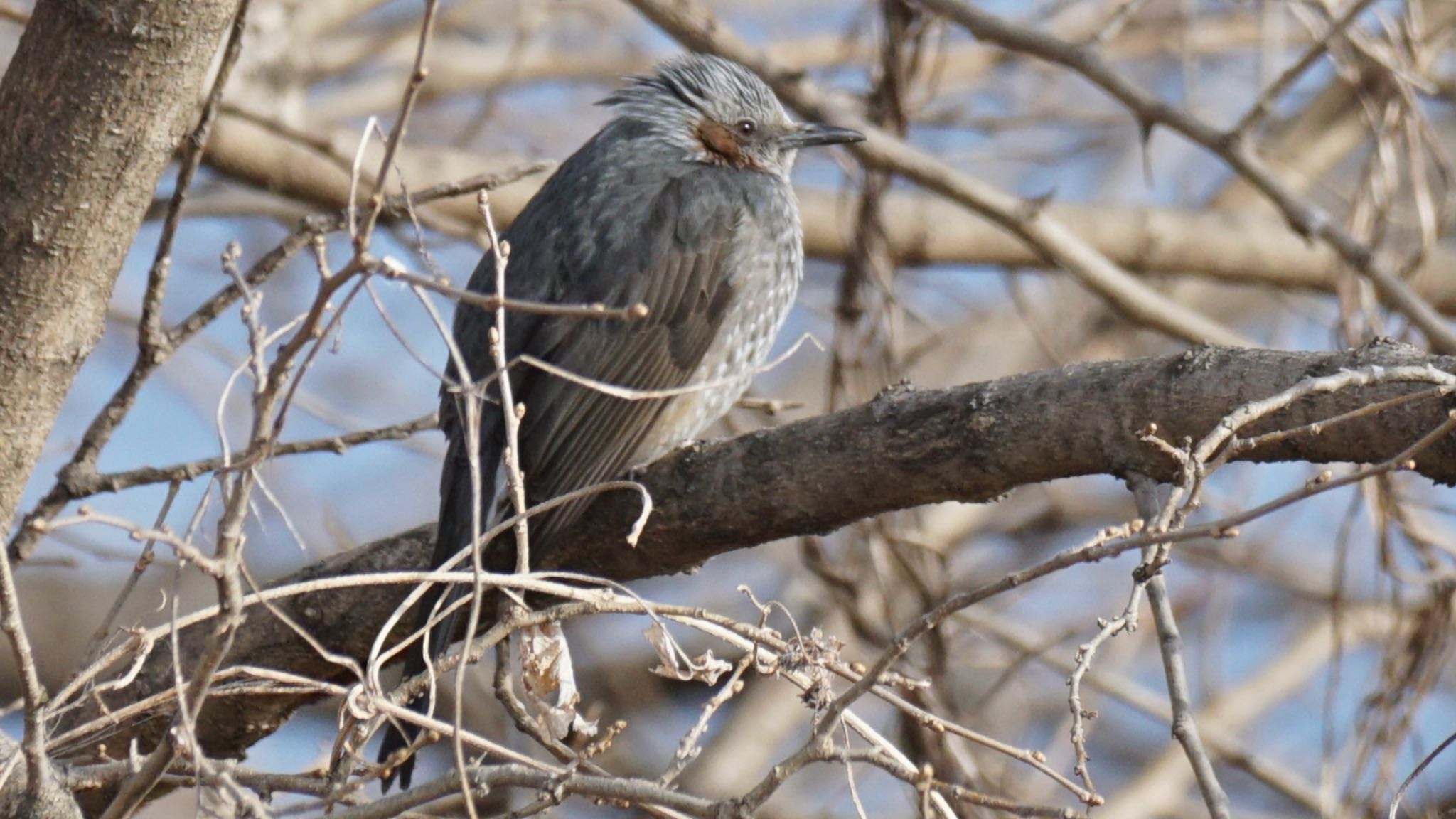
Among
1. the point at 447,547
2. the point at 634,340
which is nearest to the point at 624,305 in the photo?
the point at 634,340

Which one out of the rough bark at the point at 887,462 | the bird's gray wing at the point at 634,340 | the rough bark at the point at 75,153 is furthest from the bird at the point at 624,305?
the rough bark at the point at 75,153

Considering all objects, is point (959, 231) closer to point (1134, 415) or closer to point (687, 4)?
point (687, 4)

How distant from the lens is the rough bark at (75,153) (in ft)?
8.96

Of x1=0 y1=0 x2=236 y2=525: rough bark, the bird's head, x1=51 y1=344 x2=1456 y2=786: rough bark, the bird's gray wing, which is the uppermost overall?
the bird's head

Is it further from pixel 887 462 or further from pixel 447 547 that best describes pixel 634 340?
pixel 887 462

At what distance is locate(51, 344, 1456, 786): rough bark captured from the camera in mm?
2645

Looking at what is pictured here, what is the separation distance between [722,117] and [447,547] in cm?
209

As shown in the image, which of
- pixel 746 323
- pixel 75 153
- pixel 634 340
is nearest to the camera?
pixel 75 153

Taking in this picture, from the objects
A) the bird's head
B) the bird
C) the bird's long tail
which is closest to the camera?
the bird's long tail

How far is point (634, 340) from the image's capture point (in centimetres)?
439

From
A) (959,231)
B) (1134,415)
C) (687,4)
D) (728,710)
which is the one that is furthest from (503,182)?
(728,710)

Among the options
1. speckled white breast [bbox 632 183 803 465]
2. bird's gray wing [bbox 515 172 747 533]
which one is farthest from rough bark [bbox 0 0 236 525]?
speckled white breast [bbox 632 183 803 465]

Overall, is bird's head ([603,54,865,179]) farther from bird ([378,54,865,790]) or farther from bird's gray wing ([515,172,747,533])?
bird's gray wing ([515,172,747,533])

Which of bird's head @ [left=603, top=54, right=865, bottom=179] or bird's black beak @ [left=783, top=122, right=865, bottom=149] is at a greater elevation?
bird's head @ [left=603, top=54, right=865, bottom=179]
